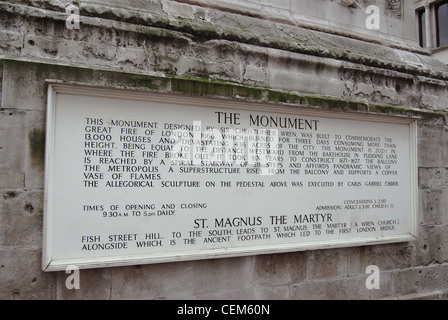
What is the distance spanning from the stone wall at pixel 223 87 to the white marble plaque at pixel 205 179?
0.13 meters

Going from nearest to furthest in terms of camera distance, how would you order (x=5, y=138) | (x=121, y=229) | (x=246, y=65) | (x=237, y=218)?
(x=5, y=138)
(x=121, y=229)
(x=237, y=218)
(x=246, y=65)

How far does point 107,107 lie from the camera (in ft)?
8.96

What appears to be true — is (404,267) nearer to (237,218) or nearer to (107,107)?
(237,218)

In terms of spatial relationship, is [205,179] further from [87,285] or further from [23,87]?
[23,87]

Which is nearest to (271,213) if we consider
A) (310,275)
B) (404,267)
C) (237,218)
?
(237,218)

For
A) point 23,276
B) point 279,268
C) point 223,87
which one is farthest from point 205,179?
point 23,276

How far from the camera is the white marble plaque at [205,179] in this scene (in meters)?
2.59

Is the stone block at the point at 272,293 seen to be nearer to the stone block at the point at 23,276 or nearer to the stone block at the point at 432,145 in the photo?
the stone block at the point at 23,276

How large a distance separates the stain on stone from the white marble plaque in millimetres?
87

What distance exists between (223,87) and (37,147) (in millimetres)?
1517

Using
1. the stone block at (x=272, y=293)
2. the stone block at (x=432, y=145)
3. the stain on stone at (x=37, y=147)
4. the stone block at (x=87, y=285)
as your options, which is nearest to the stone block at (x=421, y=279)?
the stone block at (x=432, y=145)

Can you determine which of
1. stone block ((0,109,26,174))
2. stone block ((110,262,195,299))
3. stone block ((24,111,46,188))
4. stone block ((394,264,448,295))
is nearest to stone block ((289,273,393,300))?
stone block ((394,264,448,295))
